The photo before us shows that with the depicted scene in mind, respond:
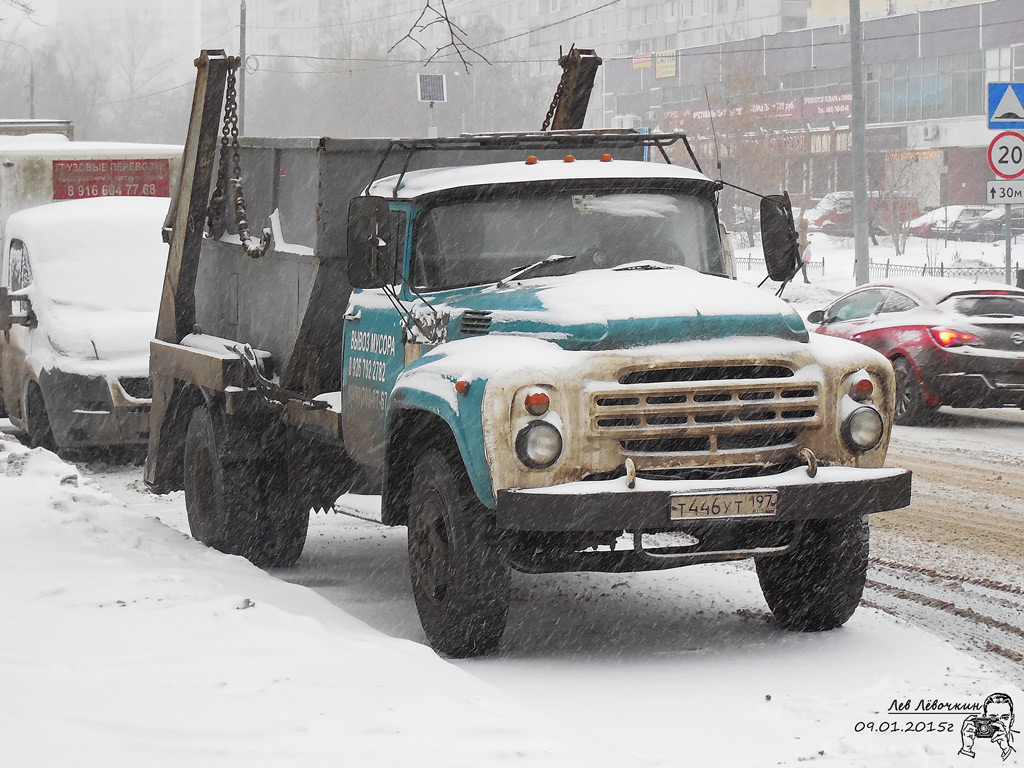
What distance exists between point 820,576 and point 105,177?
1157 centimetres

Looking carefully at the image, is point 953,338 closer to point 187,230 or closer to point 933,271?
point 187,230

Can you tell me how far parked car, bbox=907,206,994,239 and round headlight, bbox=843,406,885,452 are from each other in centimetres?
5328

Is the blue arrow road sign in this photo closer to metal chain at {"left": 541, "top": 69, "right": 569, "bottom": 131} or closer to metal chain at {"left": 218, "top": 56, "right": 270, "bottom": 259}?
metal chain at {"left": 541, "top": 69, "right": 569, "bottom": 131}

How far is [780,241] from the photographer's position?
7910mm

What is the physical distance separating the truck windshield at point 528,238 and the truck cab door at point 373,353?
0.53ft

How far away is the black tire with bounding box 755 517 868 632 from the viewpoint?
6.80m

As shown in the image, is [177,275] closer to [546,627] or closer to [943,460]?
[546,627]

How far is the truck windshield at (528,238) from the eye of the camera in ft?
23.5

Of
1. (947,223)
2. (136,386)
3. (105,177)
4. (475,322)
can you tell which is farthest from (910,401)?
(947,223)

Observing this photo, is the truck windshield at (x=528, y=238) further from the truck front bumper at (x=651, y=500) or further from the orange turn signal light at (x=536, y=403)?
the truck front bumper at (x=651, y=500)

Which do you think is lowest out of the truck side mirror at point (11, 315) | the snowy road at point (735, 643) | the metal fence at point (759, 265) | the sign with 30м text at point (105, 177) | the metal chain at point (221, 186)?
the snowy road at point (735, 643)

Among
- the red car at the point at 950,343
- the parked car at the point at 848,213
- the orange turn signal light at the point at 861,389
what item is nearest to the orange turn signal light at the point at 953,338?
the red car at the point at 950,343

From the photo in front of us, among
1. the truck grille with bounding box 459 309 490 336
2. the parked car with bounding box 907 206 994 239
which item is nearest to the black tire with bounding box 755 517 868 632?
the truck grille with bounding box 459 309 490 336

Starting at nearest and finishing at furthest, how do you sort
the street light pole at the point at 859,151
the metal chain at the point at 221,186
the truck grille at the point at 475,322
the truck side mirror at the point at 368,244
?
the truck grille at the point at 475,322
the truck side mirror at the point at 368,244
the metal chain at the point at 221,186
the street light pole at the point at 859,151
